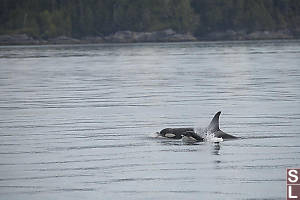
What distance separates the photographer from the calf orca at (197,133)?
30156mm

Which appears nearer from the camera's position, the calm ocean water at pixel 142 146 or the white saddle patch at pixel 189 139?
the calm ocean water at pixel 142 146

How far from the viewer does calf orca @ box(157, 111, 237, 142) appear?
30156 millimetres

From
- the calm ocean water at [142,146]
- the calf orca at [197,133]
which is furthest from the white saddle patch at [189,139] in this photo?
the calm ocean water at [142,146]

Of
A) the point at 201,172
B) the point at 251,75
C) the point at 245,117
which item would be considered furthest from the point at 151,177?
the point at 251,75

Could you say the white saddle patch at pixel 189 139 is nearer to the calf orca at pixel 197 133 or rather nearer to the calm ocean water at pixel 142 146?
the calf orca at pixel 197 133

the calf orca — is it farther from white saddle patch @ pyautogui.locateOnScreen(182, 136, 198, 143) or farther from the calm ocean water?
the calm ocean water

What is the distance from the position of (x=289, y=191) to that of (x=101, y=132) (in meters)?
13.0

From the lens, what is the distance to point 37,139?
31312mm

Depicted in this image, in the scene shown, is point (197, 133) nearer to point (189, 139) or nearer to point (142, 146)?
point (189, 139)

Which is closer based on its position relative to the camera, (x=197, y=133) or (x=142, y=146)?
(x=142, y=146)

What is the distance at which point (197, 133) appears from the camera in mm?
30938

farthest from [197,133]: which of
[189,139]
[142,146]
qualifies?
[142,146]

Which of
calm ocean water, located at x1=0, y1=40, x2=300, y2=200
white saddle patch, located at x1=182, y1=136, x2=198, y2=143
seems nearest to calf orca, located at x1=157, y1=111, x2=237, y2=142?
white saddle patch, located at x1=182, y1=136, x2=198, y2=143

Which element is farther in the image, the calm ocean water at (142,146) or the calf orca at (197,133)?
the calf orca at (197,133)
